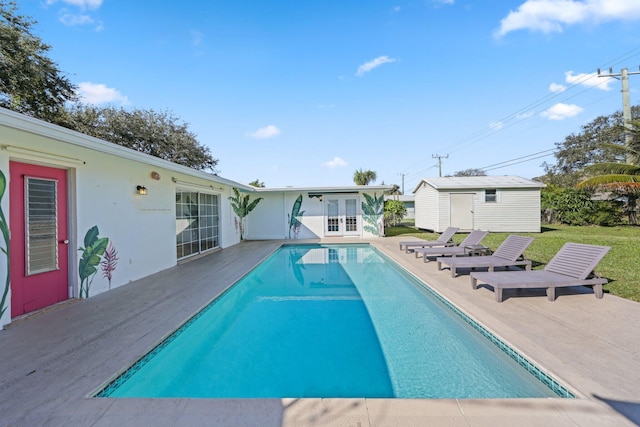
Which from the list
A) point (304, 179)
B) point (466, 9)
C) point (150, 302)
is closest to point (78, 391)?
point (150, 302)

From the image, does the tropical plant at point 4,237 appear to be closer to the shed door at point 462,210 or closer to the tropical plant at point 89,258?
the tropical plant at point 89,258

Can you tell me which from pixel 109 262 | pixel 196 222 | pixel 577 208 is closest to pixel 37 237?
pixel 109 262

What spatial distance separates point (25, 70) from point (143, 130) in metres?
7.63

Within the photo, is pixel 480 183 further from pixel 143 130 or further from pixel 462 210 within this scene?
pixel 143 130

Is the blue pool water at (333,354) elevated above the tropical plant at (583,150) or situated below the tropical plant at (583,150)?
below

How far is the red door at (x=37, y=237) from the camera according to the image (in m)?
3.79

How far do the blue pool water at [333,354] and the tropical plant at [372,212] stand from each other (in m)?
8.47

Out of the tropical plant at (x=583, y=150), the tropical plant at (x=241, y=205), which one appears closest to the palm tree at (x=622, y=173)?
the tropical plant at (x=583, y=150)

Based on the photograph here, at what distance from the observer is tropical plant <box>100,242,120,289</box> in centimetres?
522

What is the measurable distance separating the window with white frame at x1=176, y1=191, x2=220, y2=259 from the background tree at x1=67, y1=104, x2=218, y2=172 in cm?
1136

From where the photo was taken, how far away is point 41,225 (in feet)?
13.6

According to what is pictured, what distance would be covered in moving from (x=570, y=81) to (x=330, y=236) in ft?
55.3

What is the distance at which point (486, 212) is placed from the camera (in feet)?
48.5

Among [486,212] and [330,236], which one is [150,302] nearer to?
[330,236]
